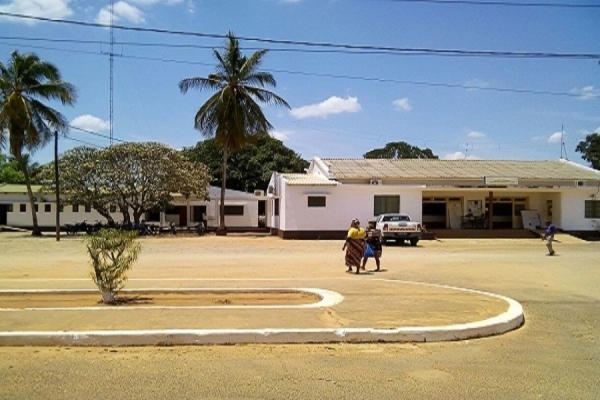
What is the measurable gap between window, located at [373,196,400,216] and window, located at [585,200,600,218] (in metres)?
12.3

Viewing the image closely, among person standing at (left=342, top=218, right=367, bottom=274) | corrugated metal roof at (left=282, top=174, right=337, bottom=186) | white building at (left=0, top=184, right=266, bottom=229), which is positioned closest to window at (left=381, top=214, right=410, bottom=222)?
corrugated metal roof at (left=282, top=174, right=337, bottom=186)

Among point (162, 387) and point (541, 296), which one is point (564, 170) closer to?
point (541, 296)

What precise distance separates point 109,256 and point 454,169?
98.8ft

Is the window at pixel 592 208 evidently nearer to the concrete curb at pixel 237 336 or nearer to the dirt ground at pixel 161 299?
the dirt ground at pixel 161 299

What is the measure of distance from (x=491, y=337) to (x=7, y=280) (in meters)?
10.5

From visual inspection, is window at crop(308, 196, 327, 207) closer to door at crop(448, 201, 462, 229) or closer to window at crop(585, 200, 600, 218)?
door at crop(448, 201, 462, 229)

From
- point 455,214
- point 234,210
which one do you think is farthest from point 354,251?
point 234,210

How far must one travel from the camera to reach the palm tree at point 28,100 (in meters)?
32.0

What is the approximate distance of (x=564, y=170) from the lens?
36.6 metres

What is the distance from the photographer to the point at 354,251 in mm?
13992

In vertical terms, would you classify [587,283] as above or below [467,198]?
below

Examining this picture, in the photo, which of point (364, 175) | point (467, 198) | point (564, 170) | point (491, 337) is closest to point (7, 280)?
point (491, 337)

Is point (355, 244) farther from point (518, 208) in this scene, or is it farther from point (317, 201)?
point (518, 208)

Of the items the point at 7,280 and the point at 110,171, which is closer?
the point at 7,280
